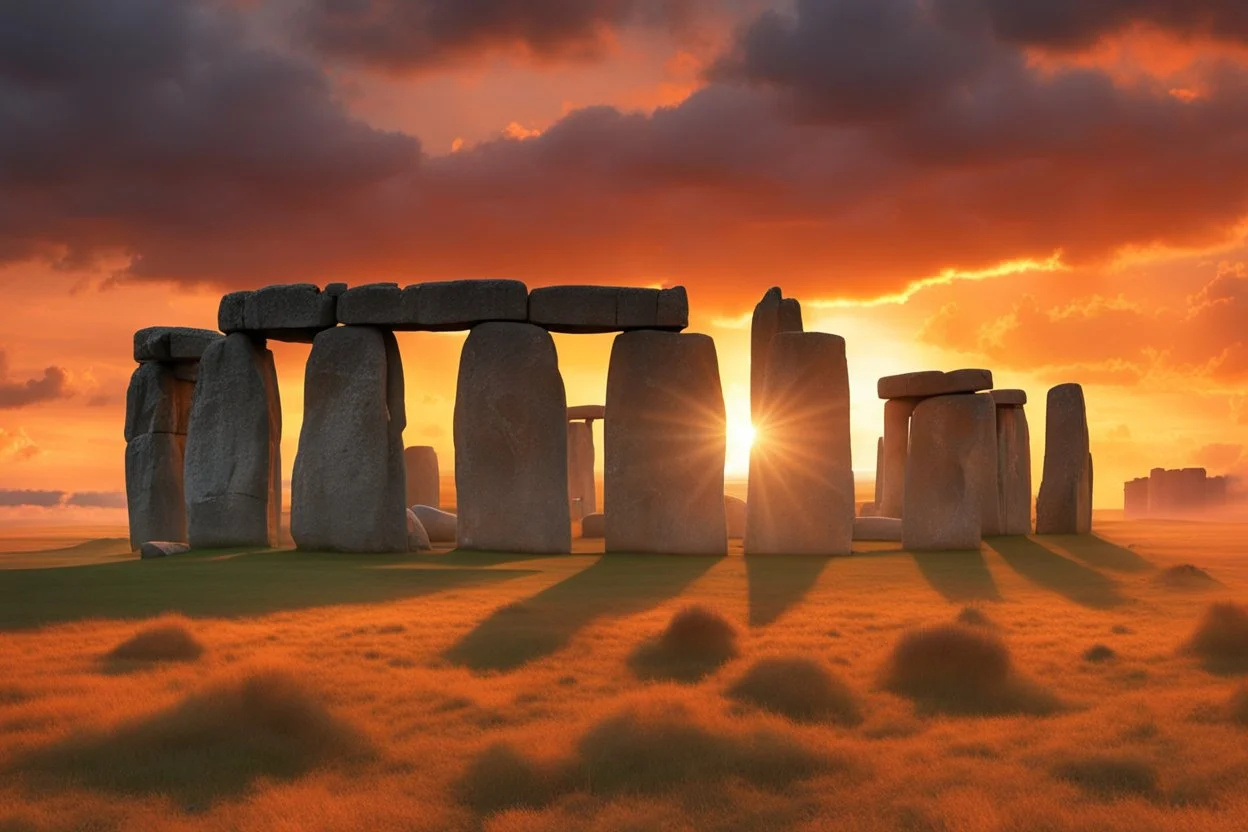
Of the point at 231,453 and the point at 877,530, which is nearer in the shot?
the point at 231,453

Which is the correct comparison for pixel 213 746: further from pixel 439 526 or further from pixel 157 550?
pixel 439 526

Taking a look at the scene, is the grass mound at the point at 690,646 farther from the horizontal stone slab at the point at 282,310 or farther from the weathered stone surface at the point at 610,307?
the horizontal stone slab at the point at 282,310

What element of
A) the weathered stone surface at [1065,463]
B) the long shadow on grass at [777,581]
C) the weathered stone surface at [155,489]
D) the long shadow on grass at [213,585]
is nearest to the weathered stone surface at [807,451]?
the long shadow on grass at [777,581]

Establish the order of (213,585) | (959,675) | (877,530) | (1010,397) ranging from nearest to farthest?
(959,675), (213,585), (877,530), (1010,397)

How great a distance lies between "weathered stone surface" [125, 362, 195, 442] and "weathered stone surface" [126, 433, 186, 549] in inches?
6.8

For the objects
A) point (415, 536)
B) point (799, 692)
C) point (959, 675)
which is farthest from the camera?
point (415, 536)

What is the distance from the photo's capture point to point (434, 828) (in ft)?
16.4

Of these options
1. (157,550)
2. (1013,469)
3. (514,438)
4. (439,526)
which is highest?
(514,438)

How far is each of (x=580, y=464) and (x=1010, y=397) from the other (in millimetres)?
14217

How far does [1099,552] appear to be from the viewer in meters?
19.4

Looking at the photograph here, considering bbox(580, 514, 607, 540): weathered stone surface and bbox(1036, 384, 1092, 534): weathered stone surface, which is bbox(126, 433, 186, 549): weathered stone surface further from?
bbox(1036, 384, 1092, 534): weathered stone surface

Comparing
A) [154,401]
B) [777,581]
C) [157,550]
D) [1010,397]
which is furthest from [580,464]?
[777,581]

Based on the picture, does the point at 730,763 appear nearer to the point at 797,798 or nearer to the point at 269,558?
the point at 797,798

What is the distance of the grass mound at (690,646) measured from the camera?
805cm
